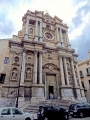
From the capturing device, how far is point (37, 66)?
61.2ft

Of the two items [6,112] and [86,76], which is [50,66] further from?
[6,112]

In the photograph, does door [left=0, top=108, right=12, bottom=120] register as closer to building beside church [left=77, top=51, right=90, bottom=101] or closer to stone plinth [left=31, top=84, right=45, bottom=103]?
stone plinth [left=31, top=84, right=45, bottom=103]

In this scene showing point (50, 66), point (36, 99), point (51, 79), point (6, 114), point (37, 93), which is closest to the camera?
point (6, 114)

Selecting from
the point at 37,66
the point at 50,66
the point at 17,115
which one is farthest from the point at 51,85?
the point at 17,115

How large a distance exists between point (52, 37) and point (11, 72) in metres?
13.3

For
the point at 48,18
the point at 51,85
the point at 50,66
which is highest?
the point at 48,18

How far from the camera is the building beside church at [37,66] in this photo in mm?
16312

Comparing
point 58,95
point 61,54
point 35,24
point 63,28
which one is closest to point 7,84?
point 58,95

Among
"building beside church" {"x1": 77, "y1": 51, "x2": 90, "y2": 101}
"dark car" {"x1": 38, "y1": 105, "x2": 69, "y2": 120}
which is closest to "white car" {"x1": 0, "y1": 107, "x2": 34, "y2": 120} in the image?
"dark car" {"x1": 38, "y1": 105, "x2": 69, "y2": 120}

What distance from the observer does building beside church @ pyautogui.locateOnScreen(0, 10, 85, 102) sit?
16312mm

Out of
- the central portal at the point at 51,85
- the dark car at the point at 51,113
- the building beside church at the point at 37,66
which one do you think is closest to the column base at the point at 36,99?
the building beside church at the point at 37,66

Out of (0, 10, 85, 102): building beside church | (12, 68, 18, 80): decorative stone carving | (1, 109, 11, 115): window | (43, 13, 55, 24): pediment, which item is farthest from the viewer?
(43, 13, 55, 24): pediment

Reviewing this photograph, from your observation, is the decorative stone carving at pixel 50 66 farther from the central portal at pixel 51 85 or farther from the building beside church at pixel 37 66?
the central portal at pixel 51 85

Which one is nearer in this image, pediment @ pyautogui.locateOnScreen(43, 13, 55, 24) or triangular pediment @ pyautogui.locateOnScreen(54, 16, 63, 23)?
pediment @ pyautogui.locateOnScreen(43, 13, 55, 24)
